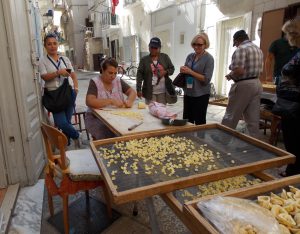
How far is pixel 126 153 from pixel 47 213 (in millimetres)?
1299

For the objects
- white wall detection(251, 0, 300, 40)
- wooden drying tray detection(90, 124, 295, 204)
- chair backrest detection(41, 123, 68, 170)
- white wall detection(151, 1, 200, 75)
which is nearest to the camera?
wooden drying tray detection(90, 124, 295, 204)

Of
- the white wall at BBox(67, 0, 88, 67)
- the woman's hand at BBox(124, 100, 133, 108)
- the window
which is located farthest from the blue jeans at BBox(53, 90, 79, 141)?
the white wall at BBox(67, 0, 88, 67)

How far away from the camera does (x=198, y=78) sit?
3.29 m

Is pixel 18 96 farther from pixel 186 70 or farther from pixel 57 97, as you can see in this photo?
pixel 186 70

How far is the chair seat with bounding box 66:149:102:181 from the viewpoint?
6.38 ft

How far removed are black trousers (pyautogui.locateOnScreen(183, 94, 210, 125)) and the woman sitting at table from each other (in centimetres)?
94

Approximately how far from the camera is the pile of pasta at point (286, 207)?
91 cm

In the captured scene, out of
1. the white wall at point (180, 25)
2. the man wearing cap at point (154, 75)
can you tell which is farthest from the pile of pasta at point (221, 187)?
the white wall at point (180, 25)

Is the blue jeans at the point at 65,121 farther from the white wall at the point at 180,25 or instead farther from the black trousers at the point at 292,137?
the white wall at the point at 180,25

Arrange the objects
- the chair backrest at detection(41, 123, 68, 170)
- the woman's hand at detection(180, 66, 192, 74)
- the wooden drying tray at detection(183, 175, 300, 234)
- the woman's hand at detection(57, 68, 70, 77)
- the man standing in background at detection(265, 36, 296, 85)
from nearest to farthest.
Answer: the wooden drying tray at detection(183, 175, 300, 234), the chair backrest at detection(41, 123, 68, 170), the woman's hand at detection(57, 68, 70, 77), the woman's hand at detection(180, 66, 192, 74), the man standing in background at detection(265, 36, 296, 85)

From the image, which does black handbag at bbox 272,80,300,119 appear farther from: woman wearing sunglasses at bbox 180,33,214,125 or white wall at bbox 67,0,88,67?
white wall at bbox 67,0,88,67

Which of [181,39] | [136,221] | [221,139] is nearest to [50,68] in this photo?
[136,221]

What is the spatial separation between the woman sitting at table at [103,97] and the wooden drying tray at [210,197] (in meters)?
1.85

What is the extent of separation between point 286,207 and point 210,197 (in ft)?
0.94
